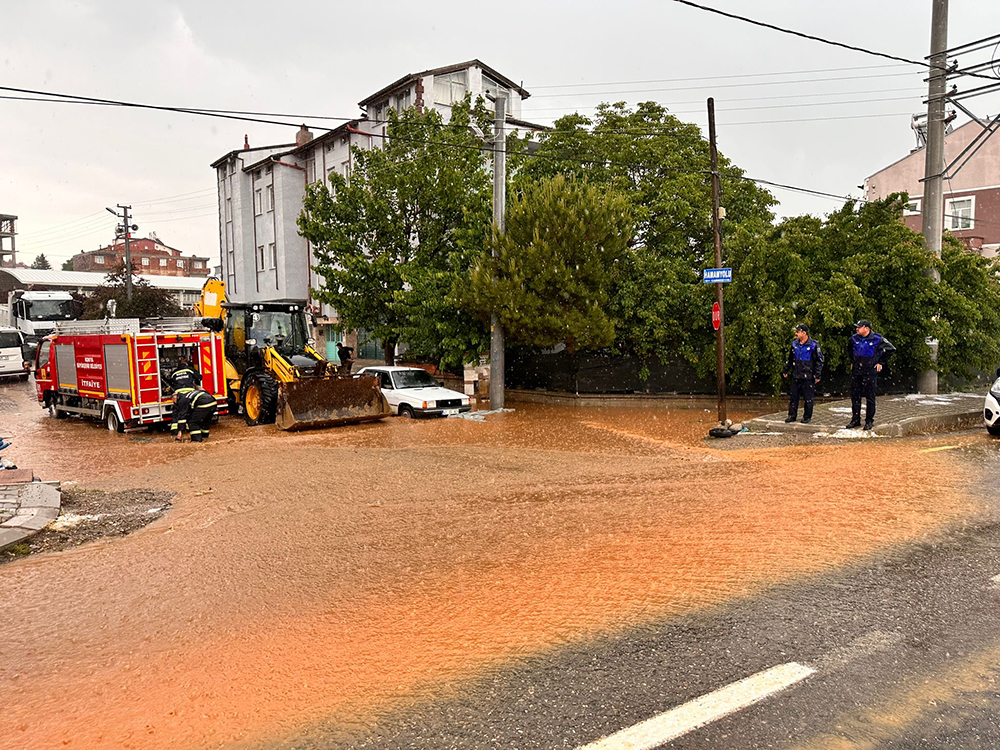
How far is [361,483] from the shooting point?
9.88m

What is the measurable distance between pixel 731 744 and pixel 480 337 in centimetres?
1757

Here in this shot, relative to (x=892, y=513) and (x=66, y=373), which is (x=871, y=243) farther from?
(x=66, y=373)

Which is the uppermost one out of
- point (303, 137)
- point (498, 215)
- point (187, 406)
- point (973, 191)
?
point (303, 137)

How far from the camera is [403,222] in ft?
74.8

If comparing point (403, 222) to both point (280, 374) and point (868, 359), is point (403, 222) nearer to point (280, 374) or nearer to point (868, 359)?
point (280, 374)

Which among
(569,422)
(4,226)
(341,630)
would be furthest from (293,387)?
(4,226)

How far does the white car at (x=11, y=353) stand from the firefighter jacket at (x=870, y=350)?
32.2 m

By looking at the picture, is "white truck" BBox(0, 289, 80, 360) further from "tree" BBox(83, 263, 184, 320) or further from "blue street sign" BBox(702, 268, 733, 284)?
"blue street sign" BBox(702, 268, 733, 284)

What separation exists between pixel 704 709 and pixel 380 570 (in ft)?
10.5

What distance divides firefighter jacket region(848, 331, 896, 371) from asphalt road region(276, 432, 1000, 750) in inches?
290

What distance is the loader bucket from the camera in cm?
1559

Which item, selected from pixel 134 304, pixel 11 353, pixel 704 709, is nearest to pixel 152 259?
pixel 134 304

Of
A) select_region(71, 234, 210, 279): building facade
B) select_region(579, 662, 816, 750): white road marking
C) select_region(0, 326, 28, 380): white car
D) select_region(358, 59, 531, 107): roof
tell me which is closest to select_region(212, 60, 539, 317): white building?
select_region(358, 59, 531, 107): roof

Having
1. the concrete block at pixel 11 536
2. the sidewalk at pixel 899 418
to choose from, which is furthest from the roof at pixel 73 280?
the concrete block at pixel 11 536
